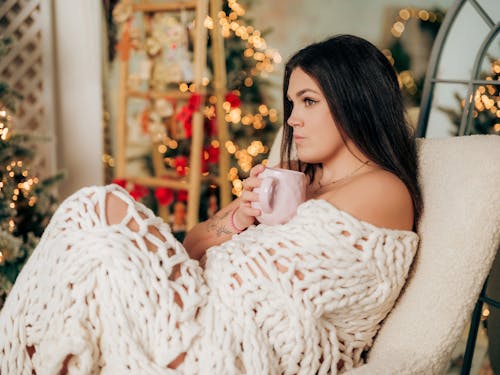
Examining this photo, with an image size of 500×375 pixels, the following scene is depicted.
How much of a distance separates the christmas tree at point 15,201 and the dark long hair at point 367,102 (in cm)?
141

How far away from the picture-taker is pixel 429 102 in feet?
5.04

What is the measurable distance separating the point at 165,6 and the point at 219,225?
6.01ft

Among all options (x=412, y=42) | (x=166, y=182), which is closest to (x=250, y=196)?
(x=166, y=182)

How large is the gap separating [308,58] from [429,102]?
1.62ft

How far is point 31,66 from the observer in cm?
272

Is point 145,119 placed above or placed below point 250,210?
above

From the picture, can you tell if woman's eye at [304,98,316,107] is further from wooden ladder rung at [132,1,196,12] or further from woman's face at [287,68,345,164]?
wooden ladder rung at [132,1,196,12]

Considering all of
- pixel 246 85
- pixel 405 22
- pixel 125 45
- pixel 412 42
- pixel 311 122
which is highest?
pixel 405 22

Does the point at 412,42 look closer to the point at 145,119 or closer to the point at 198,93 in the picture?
the point at 198,93

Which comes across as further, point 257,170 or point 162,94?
point 162,94

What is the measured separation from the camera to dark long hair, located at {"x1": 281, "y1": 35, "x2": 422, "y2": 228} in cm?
117

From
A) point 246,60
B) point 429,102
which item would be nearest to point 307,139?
point 429,102

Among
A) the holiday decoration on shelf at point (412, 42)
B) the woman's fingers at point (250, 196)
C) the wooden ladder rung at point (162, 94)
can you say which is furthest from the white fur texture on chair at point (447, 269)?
the holiday decoration on shelf at point (412, 42)

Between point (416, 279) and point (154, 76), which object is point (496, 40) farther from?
point (154, 76)
